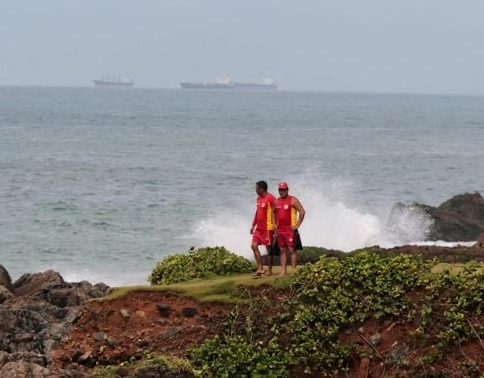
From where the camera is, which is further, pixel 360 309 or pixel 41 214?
pixel 41 214

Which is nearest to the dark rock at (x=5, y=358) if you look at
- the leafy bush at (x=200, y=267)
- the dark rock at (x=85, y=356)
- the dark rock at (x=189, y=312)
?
the dark rock at (x=85, y=356)

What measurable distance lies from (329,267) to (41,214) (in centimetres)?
3294

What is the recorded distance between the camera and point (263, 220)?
58.1 ft

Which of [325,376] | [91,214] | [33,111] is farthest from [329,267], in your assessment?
[33,111]

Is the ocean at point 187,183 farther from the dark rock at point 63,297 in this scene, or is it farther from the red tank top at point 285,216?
the red tank top at point 285,216

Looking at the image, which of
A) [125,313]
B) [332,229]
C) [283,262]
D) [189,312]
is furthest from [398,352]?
[332,229]

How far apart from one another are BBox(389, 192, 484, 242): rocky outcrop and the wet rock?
24.3 metres

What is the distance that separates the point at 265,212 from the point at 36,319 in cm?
478

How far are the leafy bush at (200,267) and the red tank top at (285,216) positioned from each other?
1.67 metres

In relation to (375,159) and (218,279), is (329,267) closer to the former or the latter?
(218,279)

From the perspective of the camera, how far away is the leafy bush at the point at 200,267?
737 inches

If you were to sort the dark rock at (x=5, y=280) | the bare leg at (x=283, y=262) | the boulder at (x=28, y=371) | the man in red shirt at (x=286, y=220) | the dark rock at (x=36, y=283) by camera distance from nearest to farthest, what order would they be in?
the boulder at (x=28, y=371) < the bare leg at (x=283, y=262) < the man in red shirt at (x=286, y=220) < the dark rock at (x=36, y=283) < the dark rock at (x=5, y=280)

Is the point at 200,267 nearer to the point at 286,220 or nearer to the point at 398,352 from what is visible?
the point at 286,220

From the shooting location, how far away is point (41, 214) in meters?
47.3
